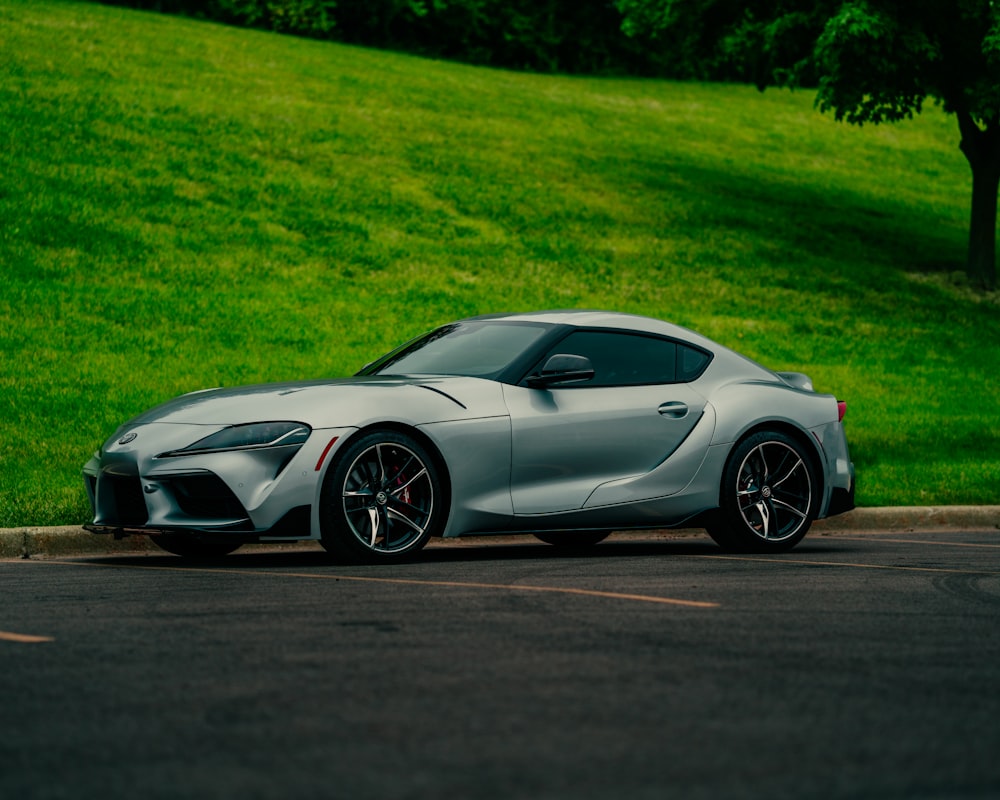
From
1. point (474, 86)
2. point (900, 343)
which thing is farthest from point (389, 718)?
point (474, 86)

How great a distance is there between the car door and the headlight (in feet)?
4.22

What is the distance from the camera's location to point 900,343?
860 inches

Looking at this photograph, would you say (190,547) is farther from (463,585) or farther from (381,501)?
(463,585)

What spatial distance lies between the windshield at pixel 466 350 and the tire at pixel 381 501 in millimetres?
855

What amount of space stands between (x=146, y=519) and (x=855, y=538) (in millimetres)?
5200

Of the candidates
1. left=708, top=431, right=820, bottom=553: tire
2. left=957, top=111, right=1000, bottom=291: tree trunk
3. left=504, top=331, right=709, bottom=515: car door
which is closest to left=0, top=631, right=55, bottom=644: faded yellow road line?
left=504, top=331, right=709, bottom=515: car door

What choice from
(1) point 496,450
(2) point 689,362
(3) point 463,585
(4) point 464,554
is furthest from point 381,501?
(2) point 689,362

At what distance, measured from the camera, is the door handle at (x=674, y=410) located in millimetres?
9422

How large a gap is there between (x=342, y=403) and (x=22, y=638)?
287cm

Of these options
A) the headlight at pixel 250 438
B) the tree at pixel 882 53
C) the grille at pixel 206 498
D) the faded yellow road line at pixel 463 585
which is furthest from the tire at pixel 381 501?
the tree at pixel 882 53

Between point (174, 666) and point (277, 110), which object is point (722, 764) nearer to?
Answer: point (174, 666)

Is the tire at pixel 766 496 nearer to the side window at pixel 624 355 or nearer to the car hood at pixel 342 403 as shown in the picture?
the side window at pixel 624 355

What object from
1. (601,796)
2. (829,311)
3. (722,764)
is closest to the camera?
(601,796)

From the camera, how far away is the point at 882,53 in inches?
907
